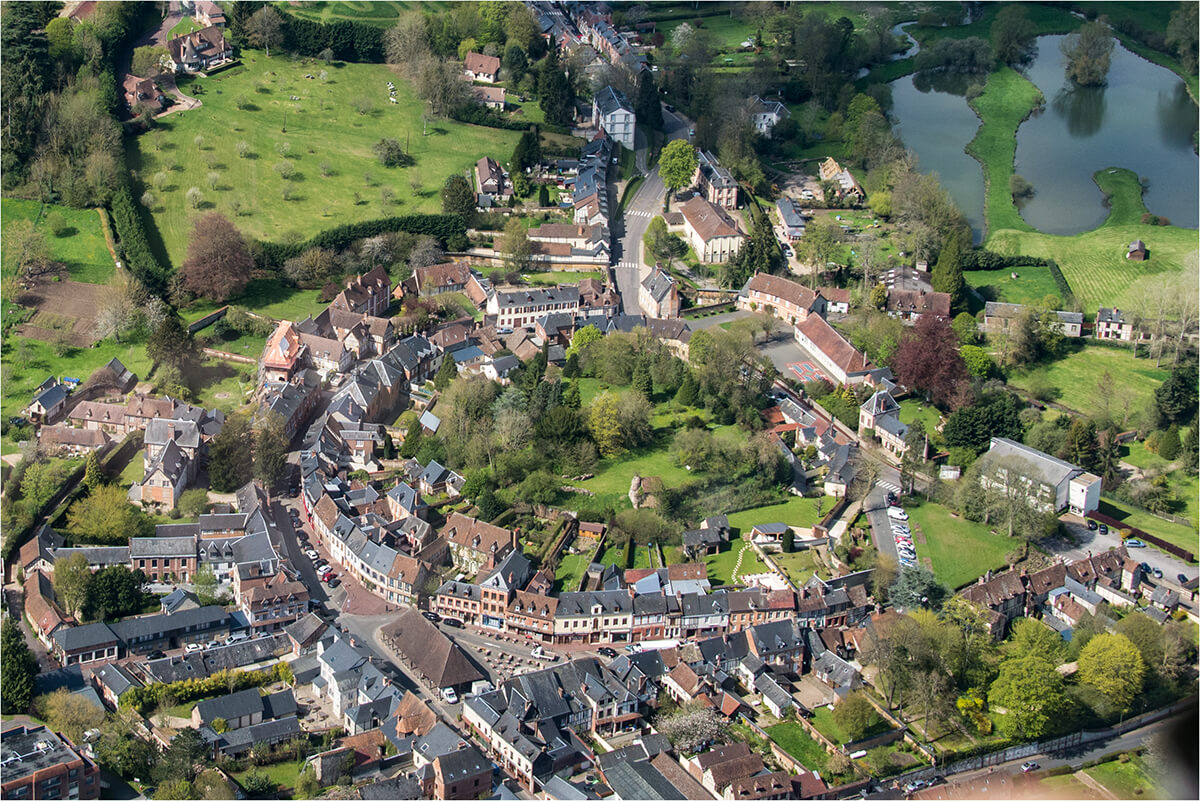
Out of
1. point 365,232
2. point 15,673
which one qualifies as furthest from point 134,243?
point 15,673

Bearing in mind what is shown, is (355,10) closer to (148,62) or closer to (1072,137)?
(148,62)

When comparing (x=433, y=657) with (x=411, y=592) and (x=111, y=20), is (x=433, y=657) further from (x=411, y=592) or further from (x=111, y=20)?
(x=111, y=20)

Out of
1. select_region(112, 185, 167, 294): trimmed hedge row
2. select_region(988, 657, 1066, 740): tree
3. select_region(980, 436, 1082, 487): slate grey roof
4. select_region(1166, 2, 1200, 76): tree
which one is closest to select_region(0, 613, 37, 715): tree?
select_region(112, 185, 167, 294): trimmed hedge row

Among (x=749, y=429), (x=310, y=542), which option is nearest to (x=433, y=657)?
(x=310, y=542)

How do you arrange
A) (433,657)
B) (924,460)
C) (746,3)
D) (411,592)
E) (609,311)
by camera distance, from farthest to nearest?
(746,3) → (609,311) → (924,460) → (411,592) → (433,657)

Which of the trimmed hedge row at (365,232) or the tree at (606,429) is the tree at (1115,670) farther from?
the trimmed hedge row at (365,232)

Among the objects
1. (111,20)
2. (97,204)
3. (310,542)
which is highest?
(111,20)

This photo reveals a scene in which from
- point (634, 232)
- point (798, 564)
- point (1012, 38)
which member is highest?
point (1012, 38)

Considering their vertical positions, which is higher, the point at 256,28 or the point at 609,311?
the point at 256,28
